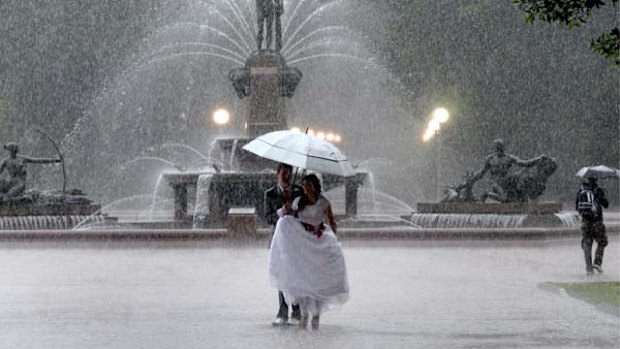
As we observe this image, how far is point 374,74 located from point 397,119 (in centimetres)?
384

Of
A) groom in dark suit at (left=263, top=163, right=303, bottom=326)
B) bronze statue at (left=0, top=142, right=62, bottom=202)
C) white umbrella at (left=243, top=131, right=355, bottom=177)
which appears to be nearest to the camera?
white umbrella at (left=243, top=131, right=355, bottom=177)

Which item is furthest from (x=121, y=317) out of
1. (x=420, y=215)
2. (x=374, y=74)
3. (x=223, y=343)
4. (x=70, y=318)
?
(x=374, y=74)

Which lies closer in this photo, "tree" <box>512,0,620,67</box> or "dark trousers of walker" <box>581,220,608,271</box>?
"tree" <box>512,0,620,67</box>

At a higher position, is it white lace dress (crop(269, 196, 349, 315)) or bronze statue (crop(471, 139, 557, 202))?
bronze statue (crop(471, 139, 557, 202))

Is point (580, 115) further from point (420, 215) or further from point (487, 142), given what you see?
point (420, 215)

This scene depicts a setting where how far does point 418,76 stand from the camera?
60.8 m

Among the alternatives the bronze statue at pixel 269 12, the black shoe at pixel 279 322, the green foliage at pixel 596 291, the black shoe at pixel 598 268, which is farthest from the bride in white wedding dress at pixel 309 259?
the bronze statue at pixel 269 12

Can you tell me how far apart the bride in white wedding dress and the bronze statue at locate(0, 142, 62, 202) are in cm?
1921

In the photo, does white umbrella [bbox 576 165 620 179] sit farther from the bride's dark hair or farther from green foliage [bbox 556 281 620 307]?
the bride's dark hair

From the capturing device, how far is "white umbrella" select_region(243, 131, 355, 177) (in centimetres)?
1057

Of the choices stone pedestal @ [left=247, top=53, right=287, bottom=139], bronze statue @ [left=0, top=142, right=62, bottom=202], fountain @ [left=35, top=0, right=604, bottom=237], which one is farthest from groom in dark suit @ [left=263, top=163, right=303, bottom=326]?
fountain @ [left=35, top=0, right=604, bottom=237]

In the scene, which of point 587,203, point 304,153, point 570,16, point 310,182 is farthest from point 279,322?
point 587,203

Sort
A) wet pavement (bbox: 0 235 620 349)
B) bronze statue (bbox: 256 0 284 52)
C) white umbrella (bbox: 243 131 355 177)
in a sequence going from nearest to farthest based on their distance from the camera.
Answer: wet pavement (bbox: 0 235 620 349) < white umbrella (bbox: 243 131 355 177) < bronze statue (bbox: 256 0 284 52)

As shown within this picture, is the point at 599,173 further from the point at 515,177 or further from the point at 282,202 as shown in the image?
the point at 515,177
